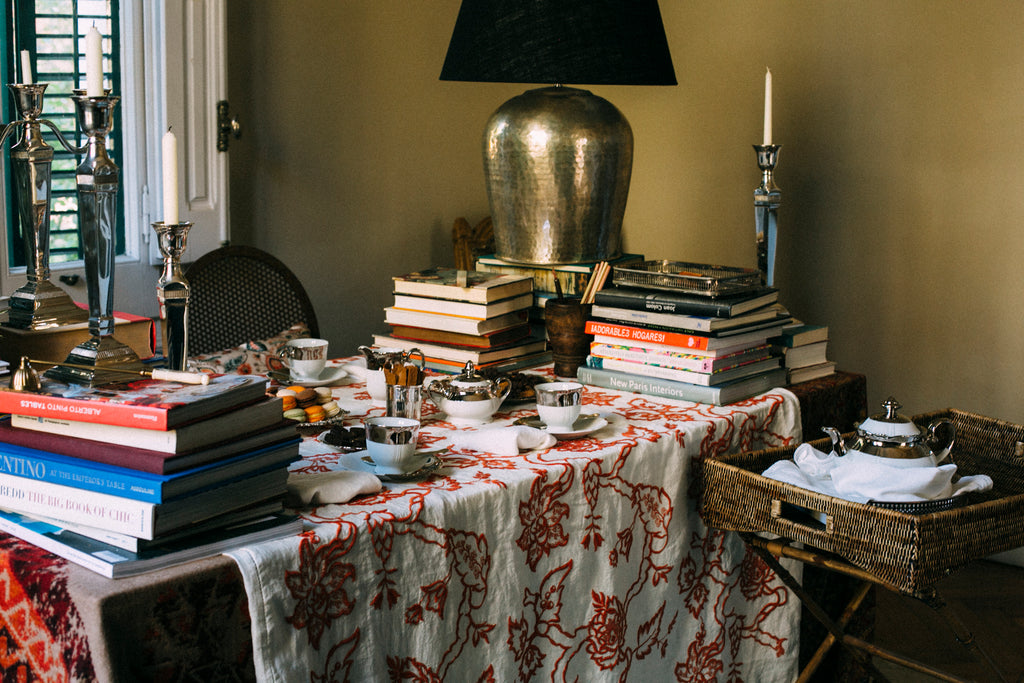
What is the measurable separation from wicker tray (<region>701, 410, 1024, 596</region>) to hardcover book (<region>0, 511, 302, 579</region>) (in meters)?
0.71

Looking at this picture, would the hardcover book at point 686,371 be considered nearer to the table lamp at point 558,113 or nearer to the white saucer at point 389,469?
the table lamp at point 558,113

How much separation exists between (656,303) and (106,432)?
109 cm

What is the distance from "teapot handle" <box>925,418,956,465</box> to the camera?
1.55m

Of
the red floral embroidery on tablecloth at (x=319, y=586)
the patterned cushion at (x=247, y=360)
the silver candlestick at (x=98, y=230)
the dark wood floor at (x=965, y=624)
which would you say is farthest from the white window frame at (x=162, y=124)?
the dark wood floor at (x=965, y=624)

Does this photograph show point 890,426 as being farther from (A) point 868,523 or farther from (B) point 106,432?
(B) point 106,432

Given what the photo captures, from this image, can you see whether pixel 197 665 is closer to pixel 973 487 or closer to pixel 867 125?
pixel 973 487

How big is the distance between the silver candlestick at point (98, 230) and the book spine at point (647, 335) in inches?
34.2

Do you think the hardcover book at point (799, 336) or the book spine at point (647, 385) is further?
the hardcover book at point (799, 336)

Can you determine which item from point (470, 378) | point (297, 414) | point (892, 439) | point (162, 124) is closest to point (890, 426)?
point (892, 439)

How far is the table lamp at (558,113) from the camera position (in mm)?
1926

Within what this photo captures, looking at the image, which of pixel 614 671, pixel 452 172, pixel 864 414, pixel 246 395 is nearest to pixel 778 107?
pixel 452 172

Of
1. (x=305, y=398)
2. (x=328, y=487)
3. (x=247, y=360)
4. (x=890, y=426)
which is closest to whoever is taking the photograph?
(x=328, y=487)

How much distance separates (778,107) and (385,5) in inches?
53.8

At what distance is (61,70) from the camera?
Result: 241 centimetres
